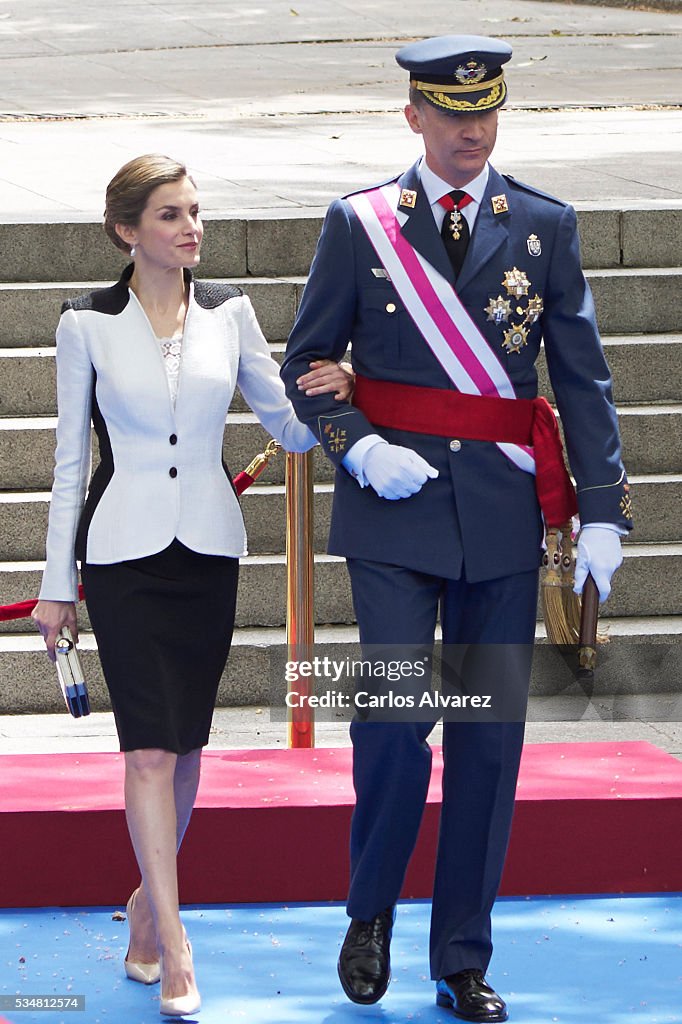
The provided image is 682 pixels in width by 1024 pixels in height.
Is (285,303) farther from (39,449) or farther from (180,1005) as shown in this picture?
(180,1005)

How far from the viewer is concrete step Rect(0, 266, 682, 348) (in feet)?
26.1

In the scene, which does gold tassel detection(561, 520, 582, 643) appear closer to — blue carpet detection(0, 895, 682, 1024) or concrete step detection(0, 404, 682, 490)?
blue carpet detection(0, 895, 682, 1024)

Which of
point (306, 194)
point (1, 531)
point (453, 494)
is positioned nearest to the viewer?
point (453, 494)

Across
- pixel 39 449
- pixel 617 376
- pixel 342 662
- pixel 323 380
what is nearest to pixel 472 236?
A: pixel 323 380

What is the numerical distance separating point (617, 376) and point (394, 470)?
3888mm

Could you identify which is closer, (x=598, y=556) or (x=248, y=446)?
(x=598, y=556)

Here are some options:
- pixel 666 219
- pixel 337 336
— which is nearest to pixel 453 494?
pixel 337 336

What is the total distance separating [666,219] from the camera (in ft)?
28.3

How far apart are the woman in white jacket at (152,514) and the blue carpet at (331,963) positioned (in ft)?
0.48

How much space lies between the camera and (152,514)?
4328mm

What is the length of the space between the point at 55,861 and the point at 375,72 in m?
13.1

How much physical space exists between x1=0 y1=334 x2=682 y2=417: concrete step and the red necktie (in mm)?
3404

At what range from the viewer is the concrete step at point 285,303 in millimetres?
7941

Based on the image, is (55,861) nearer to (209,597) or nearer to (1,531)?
(209,597)
